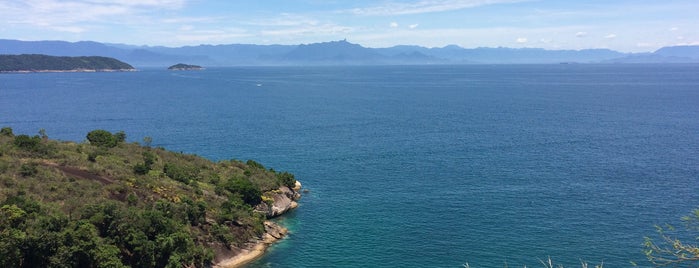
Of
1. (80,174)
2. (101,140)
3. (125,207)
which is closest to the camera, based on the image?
(125,207)

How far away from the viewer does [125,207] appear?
55812 mm

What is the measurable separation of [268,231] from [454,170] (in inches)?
1524

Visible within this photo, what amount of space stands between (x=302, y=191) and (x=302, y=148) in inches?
1156

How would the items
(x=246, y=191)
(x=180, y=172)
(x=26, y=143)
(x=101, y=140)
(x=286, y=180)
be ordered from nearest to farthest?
(x=26, y=143)
(x=246, y=191)
(x=180, y=172)
(x=286, y=180)
(x=101, y=140)

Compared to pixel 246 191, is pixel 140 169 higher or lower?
higher

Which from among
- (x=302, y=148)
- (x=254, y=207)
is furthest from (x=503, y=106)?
(x=254, y=207)

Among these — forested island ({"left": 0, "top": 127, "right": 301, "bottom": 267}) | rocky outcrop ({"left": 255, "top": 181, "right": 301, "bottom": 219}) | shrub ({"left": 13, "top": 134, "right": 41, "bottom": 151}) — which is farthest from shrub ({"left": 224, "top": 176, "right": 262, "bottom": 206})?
shrub ({"left": 13, "top": 134, "right": 41, "bottom": 151})

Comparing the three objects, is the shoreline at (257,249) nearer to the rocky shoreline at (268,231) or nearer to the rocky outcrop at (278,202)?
the rocky shoreline at (268,231)

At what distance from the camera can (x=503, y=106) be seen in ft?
589

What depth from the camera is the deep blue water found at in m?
59.2

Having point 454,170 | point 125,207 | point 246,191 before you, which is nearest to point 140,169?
point 125,207

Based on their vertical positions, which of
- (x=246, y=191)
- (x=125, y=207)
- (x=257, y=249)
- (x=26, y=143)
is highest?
(x=26, y=143)

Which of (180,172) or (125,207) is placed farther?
(180,172)

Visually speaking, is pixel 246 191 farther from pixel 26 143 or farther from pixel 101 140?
pixel 26 143
